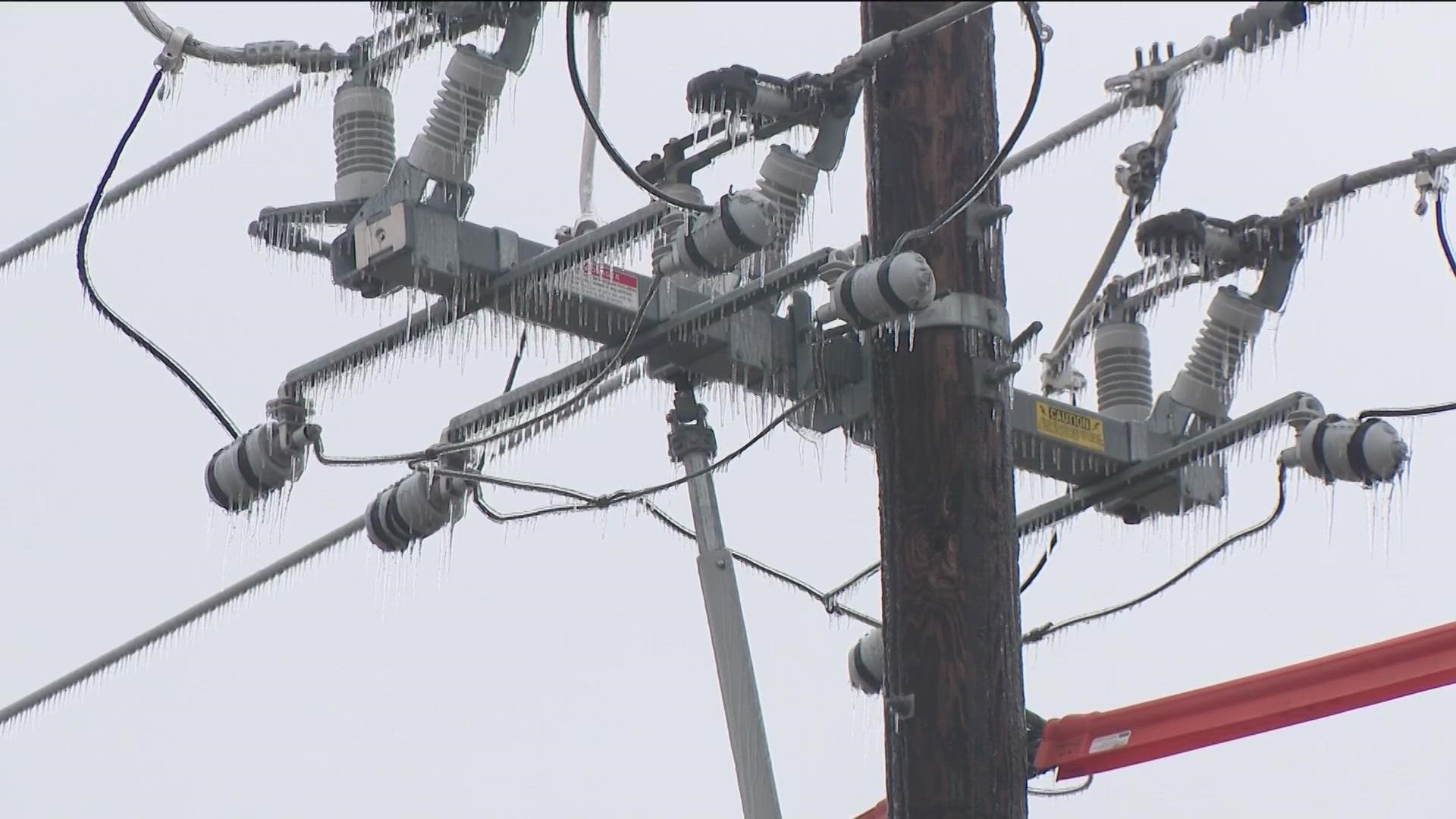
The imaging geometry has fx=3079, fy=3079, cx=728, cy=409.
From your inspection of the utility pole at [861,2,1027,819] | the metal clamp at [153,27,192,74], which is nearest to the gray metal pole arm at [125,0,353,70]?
the metal clamp at [153,27,192,74]

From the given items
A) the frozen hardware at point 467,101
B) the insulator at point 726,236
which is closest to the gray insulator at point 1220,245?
the insulator at point 726,236

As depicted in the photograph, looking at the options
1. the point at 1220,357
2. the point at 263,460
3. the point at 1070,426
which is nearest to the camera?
the point at 263,460

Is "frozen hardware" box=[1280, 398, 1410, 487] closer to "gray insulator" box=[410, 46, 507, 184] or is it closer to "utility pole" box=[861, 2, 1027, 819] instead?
"utility pole" box=[861, 2, 1027, 819]

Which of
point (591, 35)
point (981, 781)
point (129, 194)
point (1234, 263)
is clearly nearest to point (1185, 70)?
point (1234, 263)

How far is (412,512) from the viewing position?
11.3 metres

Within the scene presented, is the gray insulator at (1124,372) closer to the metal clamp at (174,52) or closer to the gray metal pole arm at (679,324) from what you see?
the gray metal pole arm at (679,324)

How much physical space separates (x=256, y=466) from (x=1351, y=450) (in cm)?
385

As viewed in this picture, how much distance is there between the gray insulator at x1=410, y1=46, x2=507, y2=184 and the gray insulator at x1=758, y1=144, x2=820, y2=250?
37.6 inches

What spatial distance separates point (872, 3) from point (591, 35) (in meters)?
0.95

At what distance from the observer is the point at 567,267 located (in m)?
10.1

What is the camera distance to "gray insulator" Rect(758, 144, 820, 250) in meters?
Answer: 10.4

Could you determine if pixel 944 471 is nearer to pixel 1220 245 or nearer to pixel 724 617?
pixel 724 617

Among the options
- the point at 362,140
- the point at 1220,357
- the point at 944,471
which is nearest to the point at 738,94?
the point at 362,140

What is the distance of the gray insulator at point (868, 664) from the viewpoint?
1204 cm
